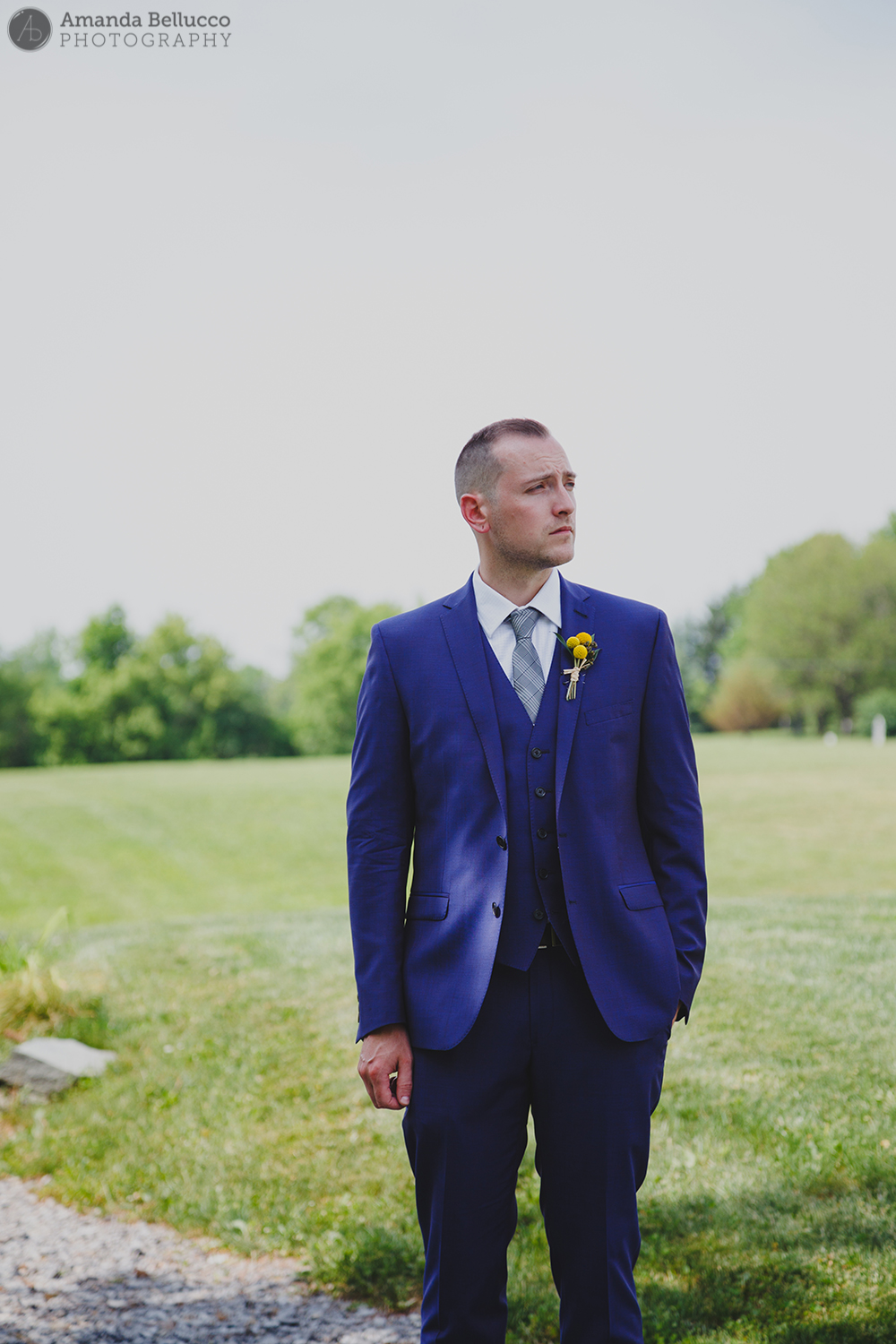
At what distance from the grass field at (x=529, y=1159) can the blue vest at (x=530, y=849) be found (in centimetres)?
190

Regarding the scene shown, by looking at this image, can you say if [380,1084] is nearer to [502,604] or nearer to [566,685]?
[566,685]

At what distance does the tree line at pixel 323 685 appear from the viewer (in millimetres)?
56656

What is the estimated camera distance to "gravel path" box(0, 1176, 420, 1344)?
3.74 m

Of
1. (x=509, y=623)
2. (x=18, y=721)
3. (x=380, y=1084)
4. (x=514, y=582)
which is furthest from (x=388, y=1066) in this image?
(x=18, y=721)

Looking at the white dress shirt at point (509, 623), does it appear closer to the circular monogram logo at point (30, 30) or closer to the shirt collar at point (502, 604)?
the shirt collar at point (502, 604)

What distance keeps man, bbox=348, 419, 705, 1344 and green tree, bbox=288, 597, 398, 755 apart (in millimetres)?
56801

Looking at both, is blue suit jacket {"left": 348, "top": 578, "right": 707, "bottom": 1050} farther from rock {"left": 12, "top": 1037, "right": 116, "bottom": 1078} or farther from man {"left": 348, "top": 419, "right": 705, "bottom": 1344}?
rock {"left": 12, "top": 1037, "right": 116, "bottom": 1078}

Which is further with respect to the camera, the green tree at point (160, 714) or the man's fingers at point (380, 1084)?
the green tree at point (160, 714)

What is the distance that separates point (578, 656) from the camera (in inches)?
100

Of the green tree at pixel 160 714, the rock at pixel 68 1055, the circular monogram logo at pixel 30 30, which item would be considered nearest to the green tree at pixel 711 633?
the green tree at pixel 160 714

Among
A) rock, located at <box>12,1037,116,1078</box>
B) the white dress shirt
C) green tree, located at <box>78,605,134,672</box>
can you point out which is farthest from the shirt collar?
green tree, located at <box>78,605,134,672</box>

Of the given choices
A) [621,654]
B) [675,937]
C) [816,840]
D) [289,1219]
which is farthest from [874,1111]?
[816,840]

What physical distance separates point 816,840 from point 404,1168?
68.6 ft

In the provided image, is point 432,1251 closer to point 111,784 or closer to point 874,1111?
point 874,1111
